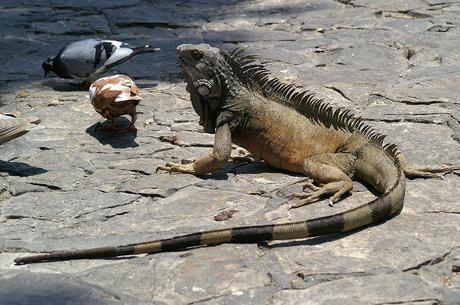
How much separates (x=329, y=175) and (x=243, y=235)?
922 mm

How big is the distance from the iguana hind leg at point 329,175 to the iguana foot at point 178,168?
30.7 inches

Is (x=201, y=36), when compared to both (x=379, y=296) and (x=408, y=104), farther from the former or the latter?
(x=379, y=296)

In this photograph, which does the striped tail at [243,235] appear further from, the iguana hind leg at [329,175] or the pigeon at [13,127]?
the pigeon at [13,127]

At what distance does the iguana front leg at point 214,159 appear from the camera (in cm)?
544

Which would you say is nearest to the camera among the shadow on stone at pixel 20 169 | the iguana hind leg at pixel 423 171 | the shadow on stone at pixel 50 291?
the shadow on stone at pixel 50 291

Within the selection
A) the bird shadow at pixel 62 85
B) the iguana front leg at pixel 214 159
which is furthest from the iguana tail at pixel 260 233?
the bird shadow at pixel 62 85

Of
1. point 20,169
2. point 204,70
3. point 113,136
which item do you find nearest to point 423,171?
point 204,70

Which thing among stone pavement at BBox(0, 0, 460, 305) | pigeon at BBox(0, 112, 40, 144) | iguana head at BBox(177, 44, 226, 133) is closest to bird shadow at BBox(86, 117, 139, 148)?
stone pavement at BBox(0, 0, 460, 305)

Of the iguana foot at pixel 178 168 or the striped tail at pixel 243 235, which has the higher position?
the striped tail at pixel 243 235

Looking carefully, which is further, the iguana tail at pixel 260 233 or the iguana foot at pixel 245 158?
the iguana foot at pixel 245 158

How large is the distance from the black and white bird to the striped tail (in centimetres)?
331

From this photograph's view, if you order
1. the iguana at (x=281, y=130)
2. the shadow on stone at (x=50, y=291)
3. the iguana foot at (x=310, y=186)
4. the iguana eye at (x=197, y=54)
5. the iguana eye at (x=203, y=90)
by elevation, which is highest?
the iguana eye at (x=197, y=54)

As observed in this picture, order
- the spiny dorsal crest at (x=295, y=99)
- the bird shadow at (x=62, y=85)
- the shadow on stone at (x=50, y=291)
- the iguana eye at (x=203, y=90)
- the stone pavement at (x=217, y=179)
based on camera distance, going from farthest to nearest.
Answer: the bird shadow at (x=62, y=85) → the iguana eye at (x=203, y=90) → the spiny dorsal crest at (x=295, y=99) → the stone pavement at (x=217, y=179) → the shadow on stone at (x=50, y=291)

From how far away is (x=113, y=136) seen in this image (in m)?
6.52
